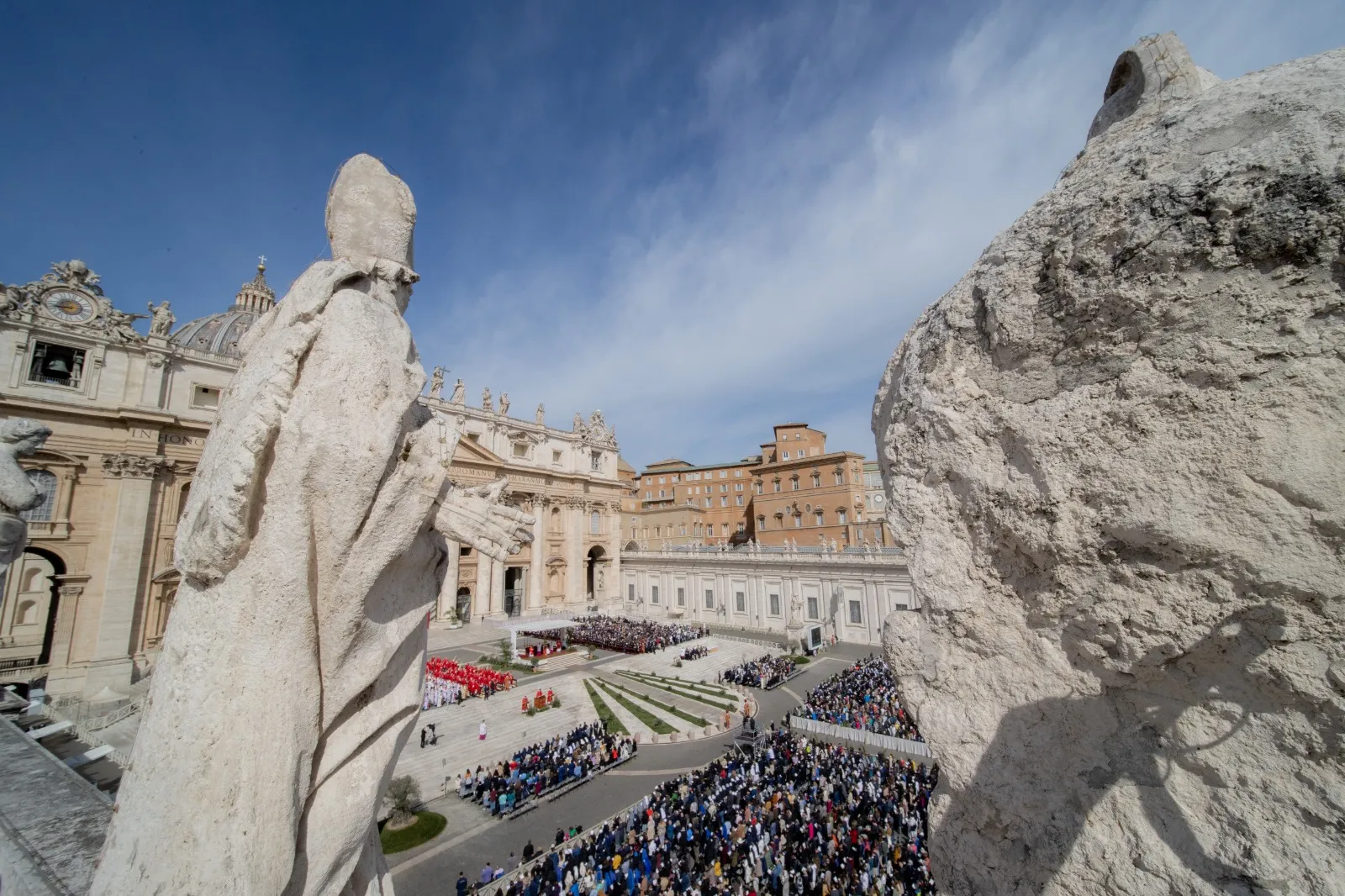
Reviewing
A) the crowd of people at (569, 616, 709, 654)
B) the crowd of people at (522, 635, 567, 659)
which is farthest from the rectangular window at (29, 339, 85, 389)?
the crowd of people at (569, 616, 709, 654)

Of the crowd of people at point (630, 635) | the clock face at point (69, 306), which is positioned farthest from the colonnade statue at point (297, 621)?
the clock face at point (69, 306)

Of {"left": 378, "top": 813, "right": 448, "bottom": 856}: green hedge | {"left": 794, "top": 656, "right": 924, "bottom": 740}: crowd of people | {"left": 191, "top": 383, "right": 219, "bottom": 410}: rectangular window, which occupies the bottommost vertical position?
{"left": 378, "top": 813, "right": 448, "bottom": 856}: green hedge

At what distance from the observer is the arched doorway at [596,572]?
41094 millimetres

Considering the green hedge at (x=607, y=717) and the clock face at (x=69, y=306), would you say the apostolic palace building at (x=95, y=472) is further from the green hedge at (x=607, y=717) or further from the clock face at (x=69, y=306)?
the green hedge at (x=607, y=717)

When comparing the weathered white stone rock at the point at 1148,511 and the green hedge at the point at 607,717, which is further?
the green hedge at the point at 607,717

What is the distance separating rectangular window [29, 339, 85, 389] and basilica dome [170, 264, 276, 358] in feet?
22.5

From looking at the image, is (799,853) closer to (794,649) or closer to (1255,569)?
(1255,569)

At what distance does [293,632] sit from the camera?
1.86 m

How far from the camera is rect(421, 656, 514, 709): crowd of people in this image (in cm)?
1823

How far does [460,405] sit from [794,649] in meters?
24.7

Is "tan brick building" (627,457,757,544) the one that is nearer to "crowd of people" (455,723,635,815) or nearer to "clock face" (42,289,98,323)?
"crowd of people" (455,723,635,815)

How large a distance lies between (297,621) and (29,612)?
100 feet

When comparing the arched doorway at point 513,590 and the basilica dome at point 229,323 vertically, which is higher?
the basilica dome at point 229,323

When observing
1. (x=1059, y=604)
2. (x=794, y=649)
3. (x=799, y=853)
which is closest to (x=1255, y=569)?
(x=1059, y=604)
